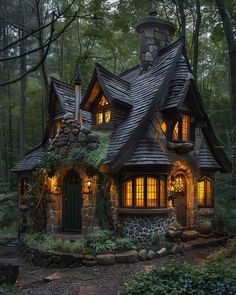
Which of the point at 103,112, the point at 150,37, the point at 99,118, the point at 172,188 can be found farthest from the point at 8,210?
the point at 150,37

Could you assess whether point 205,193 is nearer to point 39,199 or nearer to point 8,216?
point 39,199

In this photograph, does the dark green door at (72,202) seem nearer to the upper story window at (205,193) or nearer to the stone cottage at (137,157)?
the stone cottage at (137,157)

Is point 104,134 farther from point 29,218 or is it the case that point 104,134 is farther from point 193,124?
point 29,218

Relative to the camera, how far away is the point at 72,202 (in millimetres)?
12672

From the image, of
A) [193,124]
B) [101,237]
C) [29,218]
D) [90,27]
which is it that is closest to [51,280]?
[101,237]

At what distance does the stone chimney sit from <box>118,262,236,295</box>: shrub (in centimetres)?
1149

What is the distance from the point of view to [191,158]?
1332 centimetres

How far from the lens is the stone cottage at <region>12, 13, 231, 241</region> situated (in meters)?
11.5

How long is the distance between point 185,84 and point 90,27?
902cm

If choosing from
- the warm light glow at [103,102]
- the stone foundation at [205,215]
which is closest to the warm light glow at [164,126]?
the warm light glow at [103,102]

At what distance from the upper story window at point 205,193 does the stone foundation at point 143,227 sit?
326cm

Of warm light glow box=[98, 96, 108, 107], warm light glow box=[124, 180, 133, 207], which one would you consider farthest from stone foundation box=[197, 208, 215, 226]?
warm light glow box=[98, 96, 108, 107]

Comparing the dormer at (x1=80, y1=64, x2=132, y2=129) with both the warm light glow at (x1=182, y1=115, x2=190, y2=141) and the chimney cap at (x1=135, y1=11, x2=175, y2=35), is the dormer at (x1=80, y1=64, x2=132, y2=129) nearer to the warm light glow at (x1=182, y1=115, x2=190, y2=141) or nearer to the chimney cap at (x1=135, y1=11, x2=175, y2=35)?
the warm light glow at (x1=182, y1=115, x2=190, y2=141)

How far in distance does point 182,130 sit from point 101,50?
16339 mm
